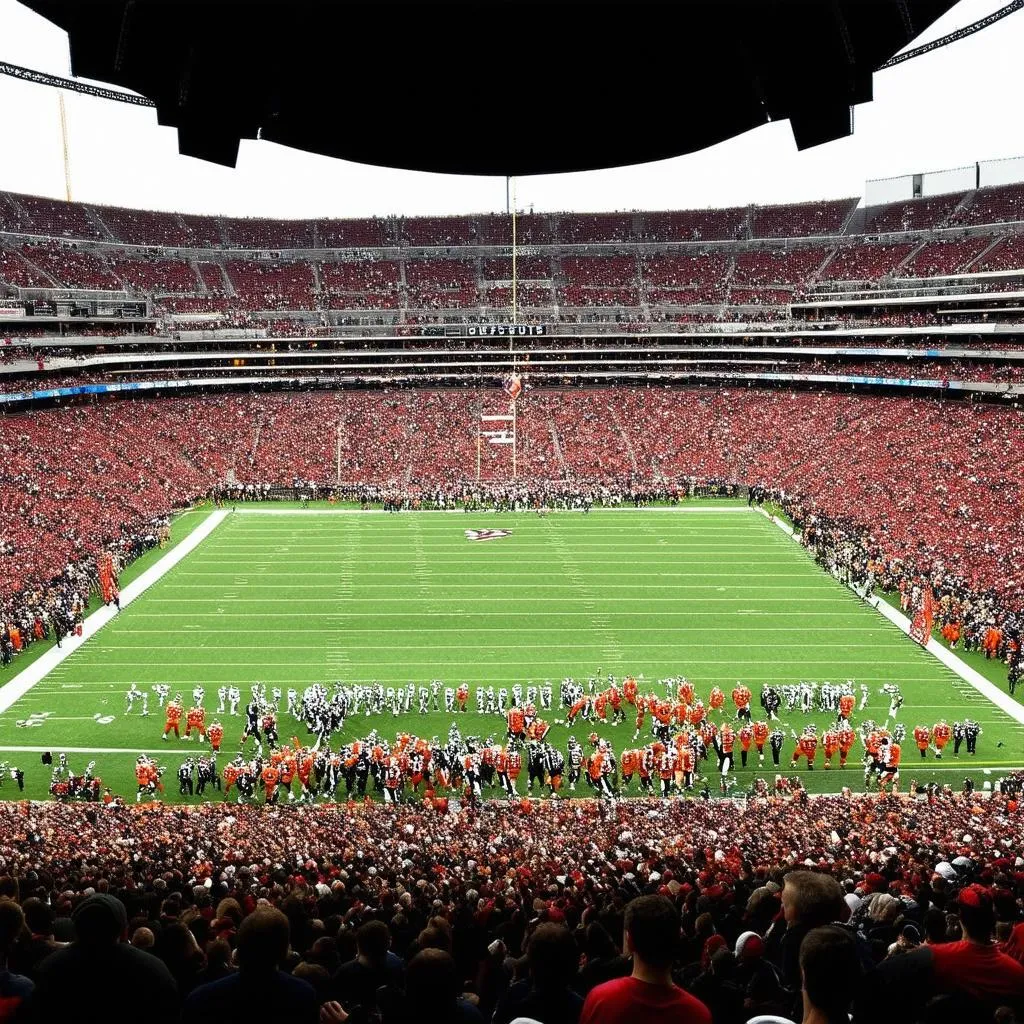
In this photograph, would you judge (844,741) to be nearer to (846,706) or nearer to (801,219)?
(846,706)

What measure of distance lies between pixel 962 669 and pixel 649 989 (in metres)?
19.7

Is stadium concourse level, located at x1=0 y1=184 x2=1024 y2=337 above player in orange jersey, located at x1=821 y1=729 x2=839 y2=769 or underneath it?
above

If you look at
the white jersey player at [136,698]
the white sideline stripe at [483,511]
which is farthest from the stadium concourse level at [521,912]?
the white sideline stripe at [483,511]

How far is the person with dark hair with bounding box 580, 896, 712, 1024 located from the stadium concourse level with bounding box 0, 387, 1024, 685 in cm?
1904

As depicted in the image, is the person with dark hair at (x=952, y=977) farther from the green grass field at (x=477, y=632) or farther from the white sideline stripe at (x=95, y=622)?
the white sideline stripe at (x=95, y=622)

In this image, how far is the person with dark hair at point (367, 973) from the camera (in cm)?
312

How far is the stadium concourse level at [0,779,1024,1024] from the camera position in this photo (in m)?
2.42

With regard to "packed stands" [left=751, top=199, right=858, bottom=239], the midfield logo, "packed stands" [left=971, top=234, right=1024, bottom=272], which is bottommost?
the midfield logo

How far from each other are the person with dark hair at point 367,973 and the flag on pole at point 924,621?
1966cm

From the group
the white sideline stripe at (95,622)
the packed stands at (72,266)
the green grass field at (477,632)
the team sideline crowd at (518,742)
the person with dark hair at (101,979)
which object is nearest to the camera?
the person with dark hair at (101,979)

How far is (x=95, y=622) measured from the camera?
23062mm

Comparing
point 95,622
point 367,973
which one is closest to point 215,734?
point 95,622

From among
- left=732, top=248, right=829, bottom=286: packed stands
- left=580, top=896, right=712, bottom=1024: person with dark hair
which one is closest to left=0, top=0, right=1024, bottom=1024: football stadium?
left=580, top=896, right=712, bottom=1024: person with dark hair

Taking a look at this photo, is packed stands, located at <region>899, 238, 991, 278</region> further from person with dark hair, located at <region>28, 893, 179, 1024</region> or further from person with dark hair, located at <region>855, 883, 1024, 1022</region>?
person with dark hair, located at <region>28, 893, 179, 1024</region>
